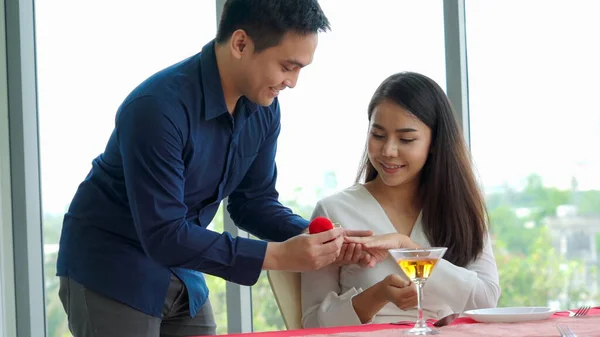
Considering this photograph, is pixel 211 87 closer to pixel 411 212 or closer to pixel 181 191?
pixel 181 191

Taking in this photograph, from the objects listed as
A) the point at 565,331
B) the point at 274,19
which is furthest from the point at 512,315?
the point at 274,19

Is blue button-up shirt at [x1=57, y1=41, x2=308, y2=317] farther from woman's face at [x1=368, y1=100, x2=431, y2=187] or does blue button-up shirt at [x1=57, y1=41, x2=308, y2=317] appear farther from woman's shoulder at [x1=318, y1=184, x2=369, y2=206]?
woman's face at [x1=368, y1=100, x2=431, y2=187]

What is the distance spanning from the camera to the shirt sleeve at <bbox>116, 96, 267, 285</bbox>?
6.08 feet

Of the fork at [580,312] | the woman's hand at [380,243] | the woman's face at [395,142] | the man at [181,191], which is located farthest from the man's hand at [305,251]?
the fork at [580,312]

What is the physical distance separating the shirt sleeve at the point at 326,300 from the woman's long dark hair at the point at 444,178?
0.33m

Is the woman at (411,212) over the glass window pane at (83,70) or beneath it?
beneath

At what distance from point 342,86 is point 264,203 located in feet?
3.18

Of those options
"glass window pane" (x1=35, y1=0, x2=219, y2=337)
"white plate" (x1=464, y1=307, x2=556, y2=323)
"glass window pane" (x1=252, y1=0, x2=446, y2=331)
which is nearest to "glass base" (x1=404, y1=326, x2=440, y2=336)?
"white plate" (x1=464, y1=307, x2=556, y2=323)

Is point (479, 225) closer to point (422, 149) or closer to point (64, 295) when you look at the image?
point (422, 149)

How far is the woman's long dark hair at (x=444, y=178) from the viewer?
2291 millimetres

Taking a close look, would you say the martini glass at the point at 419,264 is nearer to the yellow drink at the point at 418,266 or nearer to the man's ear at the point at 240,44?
the yellow drink at the point at 418,266

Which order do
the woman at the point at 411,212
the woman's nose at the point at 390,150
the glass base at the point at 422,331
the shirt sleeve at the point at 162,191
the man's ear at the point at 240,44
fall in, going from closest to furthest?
the glass base at the point at 422,331 → the shirt sleeve at the point at 162,191 → the man's ear at the point at 240,44 → the woman at the point at 411,212 → the woman's nose at the point at 390,150

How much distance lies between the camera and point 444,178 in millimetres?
2371

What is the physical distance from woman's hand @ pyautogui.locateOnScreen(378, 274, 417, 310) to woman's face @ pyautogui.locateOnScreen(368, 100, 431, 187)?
41 centimetres
